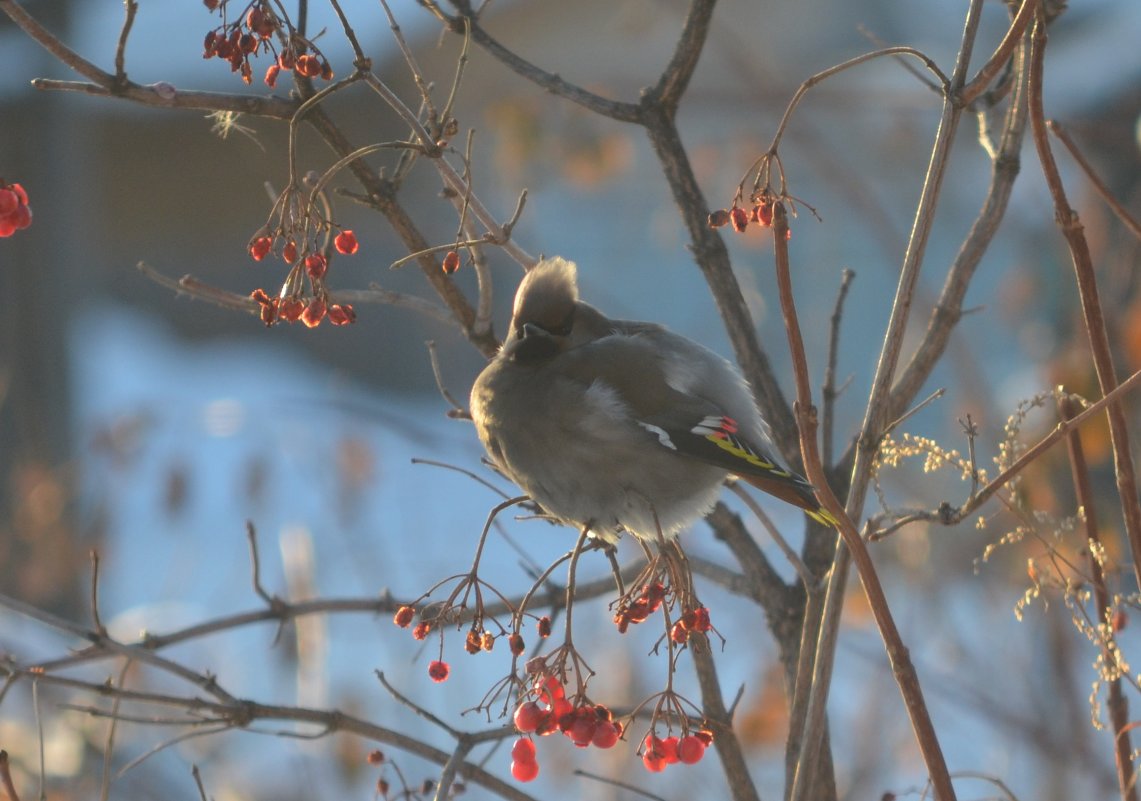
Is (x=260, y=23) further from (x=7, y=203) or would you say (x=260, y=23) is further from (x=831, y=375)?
(x=831, y=375)

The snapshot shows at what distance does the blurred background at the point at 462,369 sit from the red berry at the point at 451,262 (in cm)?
29

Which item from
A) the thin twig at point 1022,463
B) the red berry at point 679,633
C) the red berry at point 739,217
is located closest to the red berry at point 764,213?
the red berry at point 739,217

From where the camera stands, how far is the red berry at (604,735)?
1.43 metres

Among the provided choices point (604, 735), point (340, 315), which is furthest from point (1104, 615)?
point (340, 315)

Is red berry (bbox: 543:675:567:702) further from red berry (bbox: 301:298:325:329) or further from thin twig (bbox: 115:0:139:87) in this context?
thin twig (bbox: 115:0:139:87)

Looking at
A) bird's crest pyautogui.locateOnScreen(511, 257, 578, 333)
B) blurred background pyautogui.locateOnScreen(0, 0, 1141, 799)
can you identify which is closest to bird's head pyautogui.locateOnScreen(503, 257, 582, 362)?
bird's crest pyautogui.locateOnScreen(511, 257, 578, 333)

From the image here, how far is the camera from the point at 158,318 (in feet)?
40.5

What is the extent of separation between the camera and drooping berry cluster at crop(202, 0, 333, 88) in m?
1.51

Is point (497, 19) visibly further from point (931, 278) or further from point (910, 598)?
point (910, 598)

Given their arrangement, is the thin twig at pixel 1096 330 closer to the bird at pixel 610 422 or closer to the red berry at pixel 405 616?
the bird at pixel 610 422

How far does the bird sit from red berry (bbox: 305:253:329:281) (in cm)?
44

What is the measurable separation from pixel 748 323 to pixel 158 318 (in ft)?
36.9

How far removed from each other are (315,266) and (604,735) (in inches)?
24.6

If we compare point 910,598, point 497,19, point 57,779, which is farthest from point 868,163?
point 57,779
